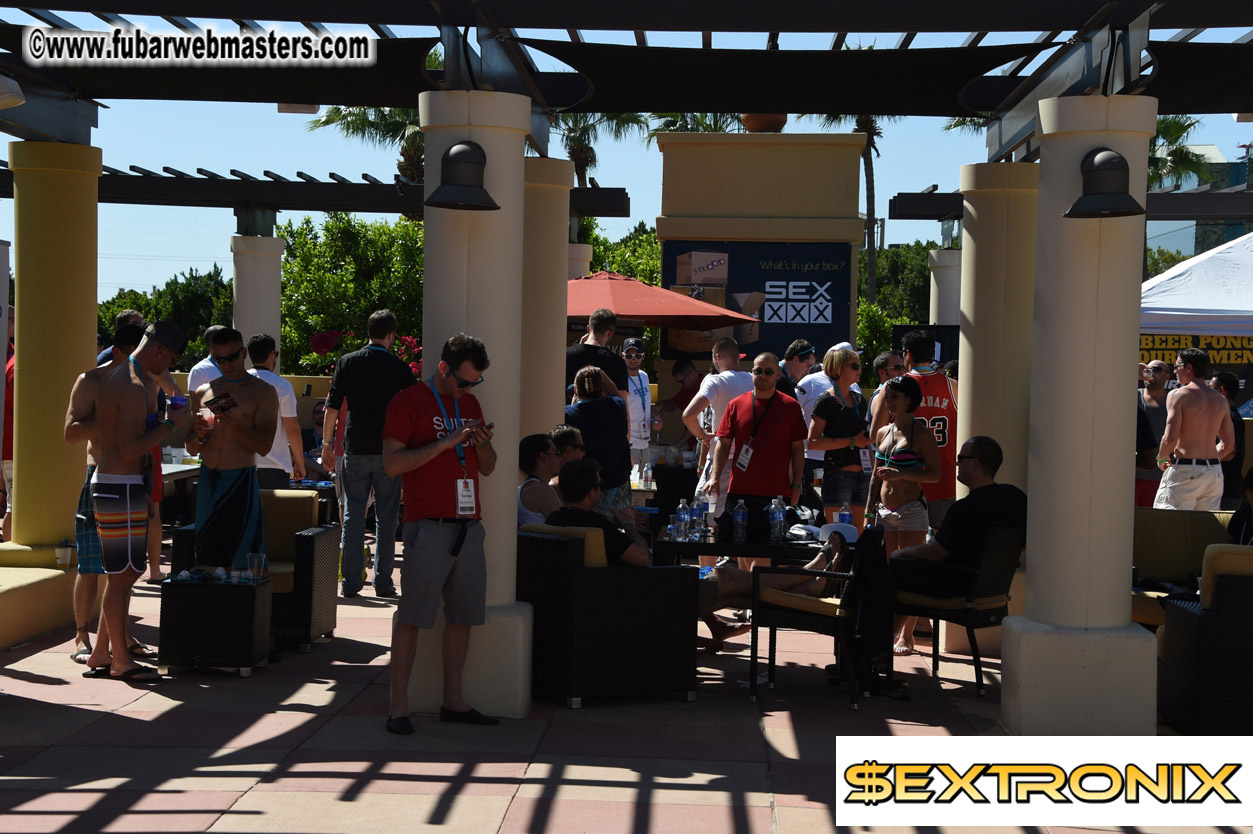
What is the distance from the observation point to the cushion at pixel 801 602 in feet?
20.3

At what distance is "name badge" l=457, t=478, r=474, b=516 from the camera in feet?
17.8

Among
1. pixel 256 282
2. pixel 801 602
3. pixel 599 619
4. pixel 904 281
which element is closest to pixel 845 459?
pixel 801 602

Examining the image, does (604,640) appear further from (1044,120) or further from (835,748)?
(1044,120)

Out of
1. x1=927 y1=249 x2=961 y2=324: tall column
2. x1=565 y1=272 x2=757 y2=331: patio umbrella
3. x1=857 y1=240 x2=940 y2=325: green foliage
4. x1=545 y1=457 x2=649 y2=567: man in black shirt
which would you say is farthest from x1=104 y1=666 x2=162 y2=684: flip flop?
x1=857 y1=240 x2=940 y2=325: green foliage

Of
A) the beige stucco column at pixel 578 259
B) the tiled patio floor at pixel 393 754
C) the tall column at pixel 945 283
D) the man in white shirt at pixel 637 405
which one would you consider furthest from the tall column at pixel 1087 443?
the tall column at pixel 945 283

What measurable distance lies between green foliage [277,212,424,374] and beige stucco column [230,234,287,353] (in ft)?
34.5

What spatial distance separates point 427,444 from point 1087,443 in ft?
9.70

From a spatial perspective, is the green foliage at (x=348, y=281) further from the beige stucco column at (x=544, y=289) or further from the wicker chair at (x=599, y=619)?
the wicker chair at (x=599, y=619)

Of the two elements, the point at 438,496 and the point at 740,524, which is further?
the point at 740,524

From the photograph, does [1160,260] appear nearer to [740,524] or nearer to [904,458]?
[904,458]

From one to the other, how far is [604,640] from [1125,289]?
114 inches

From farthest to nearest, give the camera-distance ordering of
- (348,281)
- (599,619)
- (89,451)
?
(348,281)
(89,451)
(599,619)

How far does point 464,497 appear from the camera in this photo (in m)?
5.43

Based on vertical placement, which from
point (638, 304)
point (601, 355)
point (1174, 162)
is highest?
point (1174, 162)
